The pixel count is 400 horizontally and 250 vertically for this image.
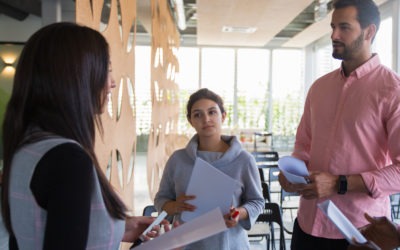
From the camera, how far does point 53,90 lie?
828 mm

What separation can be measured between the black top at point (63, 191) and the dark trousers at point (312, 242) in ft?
3.84

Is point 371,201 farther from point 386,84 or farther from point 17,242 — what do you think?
point 17,242

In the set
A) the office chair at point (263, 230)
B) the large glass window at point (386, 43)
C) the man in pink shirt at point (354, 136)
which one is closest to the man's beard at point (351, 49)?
the man in pink shirt at point (354, 136)

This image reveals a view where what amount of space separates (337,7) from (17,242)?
150 centimetres

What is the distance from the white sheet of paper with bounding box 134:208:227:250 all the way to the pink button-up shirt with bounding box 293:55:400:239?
2.43ft

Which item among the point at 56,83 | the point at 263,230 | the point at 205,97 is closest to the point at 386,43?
the point at 263,230

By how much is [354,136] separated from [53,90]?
1.21 m

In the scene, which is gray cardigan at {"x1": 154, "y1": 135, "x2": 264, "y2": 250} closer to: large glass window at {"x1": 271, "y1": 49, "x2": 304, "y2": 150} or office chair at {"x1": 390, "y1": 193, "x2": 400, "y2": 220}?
office chair at {"x1": 390, "y1": 193, "x2": 400, "y2": 220}

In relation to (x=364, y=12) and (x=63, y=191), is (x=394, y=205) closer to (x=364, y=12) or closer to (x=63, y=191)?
(x=364, y=12)

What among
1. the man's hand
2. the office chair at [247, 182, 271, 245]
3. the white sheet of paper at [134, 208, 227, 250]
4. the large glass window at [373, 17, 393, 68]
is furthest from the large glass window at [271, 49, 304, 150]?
the white sheet of paper at [134, 208, 227, 250]

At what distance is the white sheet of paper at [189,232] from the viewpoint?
38.6 inches

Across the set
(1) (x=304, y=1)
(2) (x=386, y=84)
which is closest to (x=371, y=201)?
(2) (x=386, y=84)

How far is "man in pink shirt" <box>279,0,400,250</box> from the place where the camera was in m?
1.43

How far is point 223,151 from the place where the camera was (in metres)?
1.93
